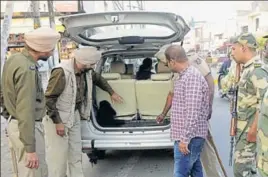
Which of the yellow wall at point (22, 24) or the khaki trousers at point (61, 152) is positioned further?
the yellow wall at point (22, 24)

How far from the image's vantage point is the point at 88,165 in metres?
6.52

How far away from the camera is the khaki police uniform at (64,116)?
473 cm

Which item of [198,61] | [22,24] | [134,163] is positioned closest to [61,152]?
[198,61]

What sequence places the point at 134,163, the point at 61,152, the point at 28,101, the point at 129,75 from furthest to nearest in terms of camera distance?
1. the point at 129,75
2. the point at 134,163
3. the point at 61,152
4. the point at 28,101

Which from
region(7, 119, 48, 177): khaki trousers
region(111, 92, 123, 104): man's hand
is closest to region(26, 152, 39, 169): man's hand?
region(7, 119, 48, 177): khaki trousers

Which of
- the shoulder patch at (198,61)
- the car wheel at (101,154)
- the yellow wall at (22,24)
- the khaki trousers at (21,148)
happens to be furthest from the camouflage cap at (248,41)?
the yellow wall at (22,24)

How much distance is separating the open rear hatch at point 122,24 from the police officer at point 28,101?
5.41 ft

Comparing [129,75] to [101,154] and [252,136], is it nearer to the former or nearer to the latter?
[101,154]

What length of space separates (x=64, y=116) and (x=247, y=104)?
2048mm

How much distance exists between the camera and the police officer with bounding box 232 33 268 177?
3827 millimetres

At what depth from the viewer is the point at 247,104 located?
154 inches

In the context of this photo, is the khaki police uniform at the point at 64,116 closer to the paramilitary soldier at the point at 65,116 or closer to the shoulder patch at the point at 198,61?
the paramilitary soldier at the point at 65,116

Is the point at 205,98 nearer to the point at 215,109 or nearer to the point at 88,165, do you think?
the point at 88,165

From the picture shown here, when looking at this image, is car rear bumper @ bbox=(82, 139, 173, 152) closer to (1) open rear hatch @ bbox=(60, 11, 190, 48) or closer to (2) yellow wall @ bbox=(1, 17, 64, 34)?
(1) open rear hatch @ bbox=(60, 11, 190, 48)
